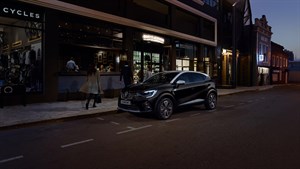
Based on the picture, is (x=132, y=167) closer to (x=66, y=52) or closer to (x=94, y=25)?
(x=66, y=52)

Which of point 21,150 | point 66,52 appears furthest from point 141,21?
point 21,150

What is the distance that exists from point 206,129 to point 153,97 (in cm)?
218

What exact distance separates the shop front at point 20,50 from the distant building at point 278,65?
37.5 metres

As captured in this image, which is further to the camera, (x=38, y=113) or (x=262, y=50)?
(x=262, y=50)

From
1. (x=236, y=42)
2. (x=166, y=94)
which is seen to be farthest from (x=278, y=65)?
(x=166, y=94)

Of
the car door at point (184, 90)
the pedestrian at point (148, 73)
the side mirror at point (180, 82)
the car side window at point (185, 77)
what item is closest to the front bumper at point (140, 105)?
the car door at point (184, 90)

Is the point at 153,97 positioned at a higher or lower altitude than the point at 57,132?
higher

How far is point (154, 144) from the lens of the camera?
20.3 feet

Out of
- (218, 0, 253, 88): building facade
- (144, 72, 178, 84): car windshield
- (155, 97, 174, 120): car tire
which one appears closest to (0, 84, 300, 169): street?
(155, 97, 174, 120): car tire

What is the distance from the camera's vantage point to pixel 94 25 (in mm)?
14688

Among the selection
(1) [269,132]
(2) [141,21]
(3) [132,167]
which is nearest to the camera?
(3) [132,167]

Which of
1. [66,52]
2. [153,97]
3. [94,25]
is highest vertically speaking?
[94,25]

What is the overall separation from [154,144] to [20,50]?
8.57 metres

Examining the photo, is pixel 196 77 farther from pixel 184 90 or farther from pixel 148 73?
pixel 148 73
